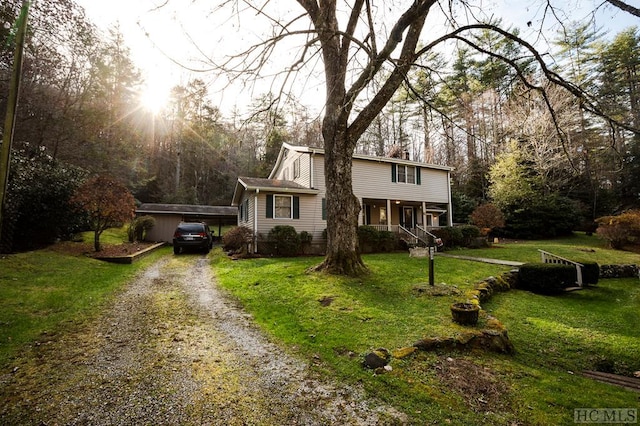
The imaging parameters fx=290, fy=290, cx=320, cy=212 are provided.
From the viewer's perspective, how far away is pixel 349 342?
13.3 feet

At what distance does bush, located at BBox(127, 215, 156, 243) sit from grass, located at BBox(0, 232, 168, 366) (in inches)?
362

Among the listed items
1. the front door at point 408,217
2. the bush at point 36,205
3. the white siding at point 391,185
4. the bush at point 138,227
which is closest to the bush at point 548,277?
the white siding at point 391,185

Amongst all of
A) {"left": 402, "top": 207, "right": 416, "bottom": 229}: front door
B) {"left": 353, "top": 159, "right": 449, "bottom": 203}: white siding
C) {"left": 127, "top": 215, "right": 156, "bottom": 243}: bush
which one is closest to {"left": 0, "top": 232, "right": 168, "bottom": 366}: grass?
{"left": 127, "top": 215, "right": 156, "bottom": 243}: bush

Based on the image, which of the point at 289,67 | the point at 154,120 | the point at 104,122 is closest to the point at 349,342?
the point at 289,67

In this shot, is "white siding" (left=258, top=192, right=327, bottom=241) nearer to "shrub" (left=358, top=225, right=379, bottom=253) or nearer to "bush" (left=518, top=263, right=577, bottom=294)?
"shrub" (left=358, top=225, right=379, bottom=253)

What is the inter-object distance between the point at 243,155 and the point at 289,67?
108 ft

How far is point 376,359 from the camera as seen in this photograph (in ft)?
11.3

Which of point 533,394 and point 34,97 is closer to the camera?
point 533,394

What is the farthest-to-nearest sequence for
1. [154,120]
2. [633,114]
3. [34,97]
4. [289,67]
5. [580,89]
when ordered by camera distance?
1. [154,120]
2. [633,114]
3. [34,97]
4. [289,67]
5. [580,89]

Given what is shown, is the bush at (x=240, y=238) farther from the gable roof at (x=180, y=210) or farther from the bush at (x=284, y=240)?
the gable roof at (x=180, y=210)

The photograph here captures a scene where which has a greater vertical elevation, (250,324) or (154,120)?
(154,120)

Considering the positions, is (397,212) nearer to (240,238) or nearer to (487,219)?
(487,219)

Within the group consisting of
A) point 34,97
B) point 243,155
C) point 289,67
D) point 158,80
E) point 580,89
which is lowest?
point 580,89

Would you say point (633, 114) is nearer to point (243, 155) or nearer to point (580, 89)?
point (580, 89)
